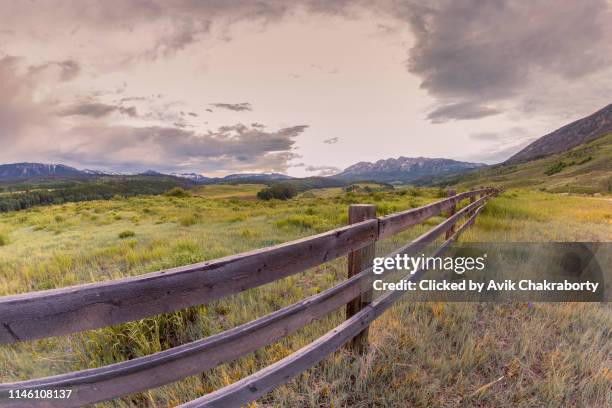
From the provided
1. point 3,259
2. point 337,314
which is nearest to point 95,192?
point 3,259

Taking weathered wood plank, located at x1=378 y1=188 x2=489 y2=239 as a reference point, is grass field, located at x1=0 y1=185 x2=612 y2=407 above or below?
below

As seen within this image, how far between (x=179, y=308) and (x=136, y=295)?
22 cm

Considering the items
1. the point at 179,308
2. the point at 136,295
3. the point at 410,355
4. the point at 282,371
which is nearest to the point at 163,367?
the point at 179,308

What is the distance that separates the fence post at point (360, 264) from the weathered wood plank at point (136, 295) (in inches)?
36.7

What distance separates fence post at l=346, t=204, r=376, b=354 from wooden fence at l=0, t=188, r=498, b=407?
0.25 meters

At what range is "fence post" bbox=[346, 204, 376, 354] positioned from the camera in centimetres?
275

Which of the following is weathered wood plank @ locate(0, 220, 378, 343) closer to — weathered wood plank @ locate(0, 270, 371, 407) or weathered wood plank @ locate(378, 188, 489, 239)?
weathered wood plank @ locate(0, 270, 371, 407)

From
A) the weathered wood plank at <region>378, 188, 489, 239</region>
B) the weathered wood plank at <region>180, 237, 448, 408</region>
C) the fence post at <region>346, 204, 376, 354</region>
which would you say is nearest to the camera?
the weathered wood plank at <region>180, 237, 448, 408</region>

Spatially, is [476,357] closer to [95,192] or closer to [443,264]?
[443,264]

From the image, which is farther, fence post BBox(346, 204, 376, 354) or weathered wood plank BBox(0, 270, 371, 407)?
fence post BBox(346, 204, 376, 354)

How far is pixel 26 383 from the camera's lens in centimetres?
131

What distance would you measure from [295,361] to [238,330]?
617 mm

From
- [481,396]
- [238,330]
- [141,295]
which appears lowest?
[481,396]

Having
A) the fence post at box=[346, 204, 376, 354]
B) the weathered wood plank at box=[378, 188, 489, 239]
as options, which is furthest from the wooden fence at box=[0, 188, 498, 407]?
the weathered wood plank at box=[378, 188, 489, 239]
